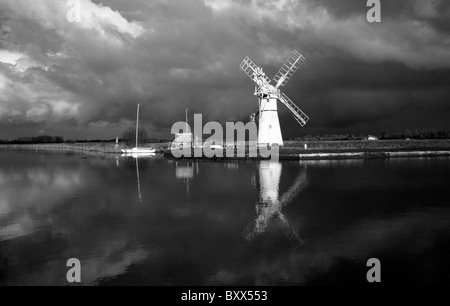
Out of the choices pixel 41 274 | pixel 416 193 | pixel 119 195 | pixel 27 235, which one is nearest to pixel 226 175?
pixel 119 195

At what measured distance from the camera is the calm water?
9273 mm

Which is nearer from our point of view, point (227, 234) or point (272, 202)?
point (227, 234)

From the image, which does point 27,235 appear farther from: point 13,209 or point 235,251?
point 235,251

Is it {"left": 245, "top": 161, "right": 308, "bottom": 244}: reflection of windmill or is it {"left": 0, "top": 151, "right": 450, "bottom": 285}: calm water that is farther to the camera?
{"left": 245, "top": 161, "right": 308, "bottom": 244}: reflection of windmill

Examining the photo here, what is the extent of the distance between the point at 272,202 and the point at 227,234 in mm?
5712

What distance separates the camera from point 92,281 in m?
8.94

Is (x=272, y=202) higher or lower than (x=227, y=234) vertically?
higher

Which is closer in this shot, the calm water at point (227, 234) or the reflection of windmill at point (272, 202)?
the calm water at point (227, 234)

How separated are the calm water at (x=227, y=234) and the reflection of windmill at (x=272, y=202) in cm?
5

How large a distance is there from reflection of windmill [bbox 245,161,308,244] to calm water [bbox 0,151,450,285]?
0.05 m

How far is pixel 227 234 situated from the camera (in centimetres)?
1256

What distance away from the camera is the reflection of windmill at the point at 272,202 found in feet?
42.1
